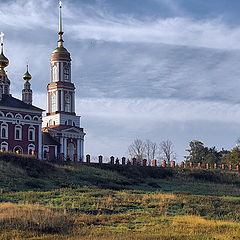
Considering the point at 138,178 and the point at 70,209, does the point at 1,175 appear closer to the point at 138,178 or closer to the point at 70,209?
the point at 70,209

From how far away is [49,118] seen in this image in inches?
2630

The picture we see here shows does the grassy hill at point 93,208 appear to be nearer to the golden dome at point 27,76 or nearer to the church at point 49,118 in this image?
the church at point 49,118

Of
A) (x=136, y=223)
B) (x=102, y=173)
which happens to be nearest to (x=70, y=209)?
(x=136, y=223)

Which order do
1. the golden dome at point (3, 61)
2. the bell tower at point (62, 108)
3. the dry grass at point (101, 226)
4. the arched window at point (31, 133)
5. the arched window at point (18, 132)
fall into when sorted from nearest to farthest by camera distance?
the dry grass at point (101, 226), the arched window at point (18, 132), the arched window at point (31, 133), the golden dome at point (3, 61), the bell tower at point (62, 108)

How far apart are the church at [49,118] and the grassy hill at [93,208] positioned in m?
15.2

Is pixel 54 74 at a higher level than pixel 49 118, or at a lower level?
higher

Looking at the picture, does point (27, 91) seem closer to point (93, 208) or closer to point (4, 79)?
point (4, 79)

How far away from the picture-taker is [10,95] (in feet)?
196

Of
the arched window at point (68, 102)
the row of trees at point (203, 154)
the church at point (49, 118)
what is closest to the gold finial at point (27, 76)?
the church at point (49, 118)

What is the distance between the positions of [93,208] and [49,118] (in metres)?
43.7

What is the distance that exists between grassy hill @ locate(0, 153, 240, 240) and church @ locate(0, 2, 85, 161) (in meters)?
15.2

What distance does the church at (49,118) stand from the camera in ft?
184

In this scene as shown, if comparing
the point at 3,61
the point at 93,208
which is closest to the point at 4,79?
the point at 3,61

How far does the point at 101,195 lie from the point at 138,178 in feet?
54.1
